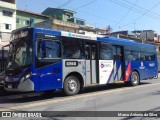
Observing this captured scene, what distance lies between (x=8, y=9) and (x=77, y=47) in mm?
40383

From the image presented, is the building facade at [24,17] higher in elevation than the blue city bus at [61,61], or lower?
higher

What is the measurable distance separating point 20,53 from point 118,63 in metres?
6.73

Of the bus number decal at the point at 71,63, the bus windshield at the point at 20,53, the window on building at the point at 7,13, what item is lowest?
the bus number decal at the point at 71,63

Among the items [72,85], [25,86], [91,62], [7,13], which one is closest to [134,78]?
[91,62]

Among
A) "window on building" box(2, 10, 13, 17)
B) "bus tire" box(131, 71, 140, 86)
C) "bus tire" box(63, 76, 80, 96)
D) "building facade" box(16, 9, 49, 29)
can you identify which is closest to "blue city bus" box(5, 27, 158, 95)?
"bus tire" box(63, 76, 80, 96)

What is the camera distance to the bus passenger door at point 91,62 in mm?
15180

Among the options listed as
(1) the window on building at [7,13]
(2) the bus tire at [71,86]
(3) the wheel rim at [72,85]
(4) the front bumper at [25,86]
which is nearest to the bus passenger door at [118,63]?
(2) the bus tire at [71,86]

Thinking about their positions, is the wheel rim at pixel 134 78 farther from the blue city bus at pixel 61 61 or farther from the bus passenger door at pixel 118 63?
the bus passenger door at pixel 118 63

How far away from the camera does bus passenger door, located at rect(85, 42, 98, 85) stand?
15180 millimetres

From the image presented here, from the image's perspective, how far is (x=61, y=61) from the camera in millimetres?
13703

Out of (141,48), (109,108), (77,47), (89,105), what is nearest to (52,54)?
(77,47)

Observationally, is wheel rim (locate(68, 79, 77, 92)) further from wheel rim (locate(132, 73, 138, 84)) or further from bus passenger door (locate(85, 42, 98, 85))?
wheel rim (locate(132, 73, 138, 84))

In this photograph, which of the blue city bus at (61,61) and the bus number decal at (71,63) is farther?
the bus number decal at (71,63)

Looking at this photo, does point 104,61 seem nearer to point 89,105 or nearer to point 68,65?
point 68,65
